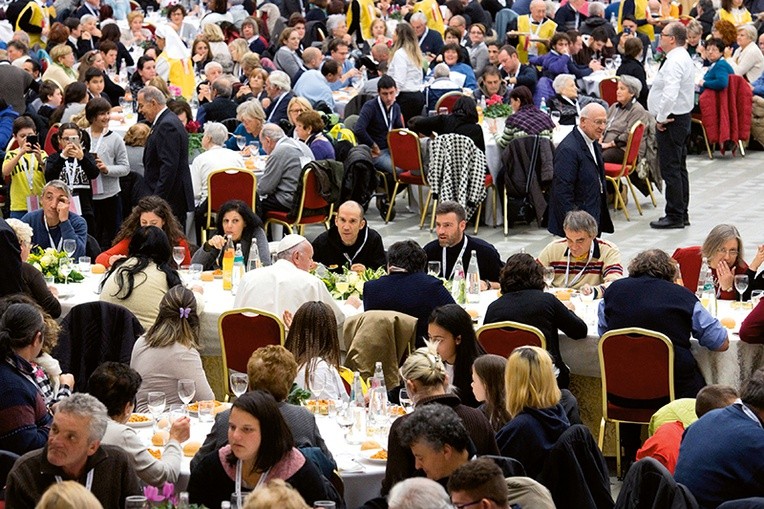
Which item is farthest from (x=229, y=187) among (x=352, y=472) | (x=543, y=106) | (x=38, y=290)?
(x=352, y=472)

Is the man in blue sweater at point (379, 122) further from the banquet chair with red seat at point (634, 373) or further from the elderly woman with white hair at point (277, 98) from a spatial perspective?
the banquet chair with red seat at point (634, 373)

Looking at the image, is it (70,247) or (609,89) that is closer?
(70,247)

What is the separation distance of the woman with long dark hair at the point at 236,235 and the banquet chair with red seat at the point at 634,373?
104 inches

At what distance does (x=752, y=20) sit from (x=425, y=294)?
1317cm

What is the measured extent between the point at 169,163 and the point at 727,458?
6531mm

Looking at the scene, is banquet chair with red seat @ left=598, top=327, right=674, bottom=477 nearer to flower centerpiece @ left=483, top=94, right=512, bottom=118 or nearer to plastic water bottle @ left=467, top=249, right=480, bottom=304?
plastic water bottle @ left=467, top=249, right=480, bottom=304

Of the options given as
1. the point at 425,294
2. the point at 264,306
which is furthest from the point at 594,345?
the point at 264,306

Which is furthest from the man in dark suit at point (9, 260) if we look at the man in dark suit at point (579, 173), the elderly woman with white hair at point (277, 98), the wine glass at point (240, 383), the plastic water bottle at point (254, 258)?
the elderly woman with white hair at point (277, 98)

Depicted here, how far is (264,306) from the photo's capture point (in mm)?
8180

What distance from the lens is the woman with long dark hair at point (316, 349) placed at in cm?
706

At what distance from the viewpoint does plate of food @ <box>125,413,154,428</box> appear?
21.7 feet

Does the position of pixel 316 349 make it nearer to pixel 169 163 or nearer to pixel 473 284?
pixel 473 284

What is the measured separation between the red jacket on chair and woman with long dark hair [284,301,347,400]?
29.7 ft

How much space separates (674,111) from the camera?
12625 mm
